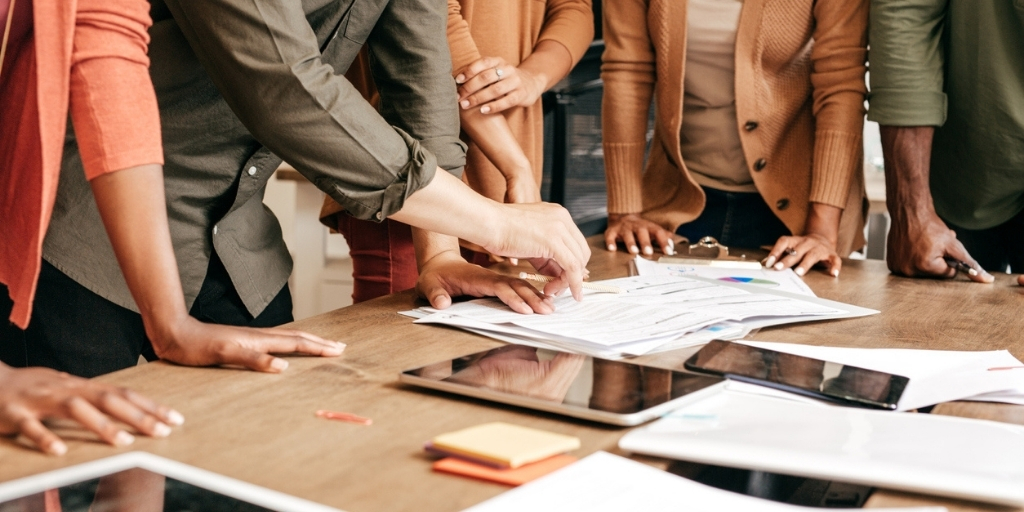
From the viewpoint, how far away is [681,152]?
6.09 ft

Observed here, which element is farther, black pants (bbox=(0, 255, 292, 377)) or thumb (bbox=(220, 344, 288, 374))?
black pants (bbox=(0, 255, 292, 377))

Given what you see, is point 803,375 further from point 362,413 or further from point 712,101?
point 712,101

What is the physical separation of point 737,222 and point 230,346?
1254 mm

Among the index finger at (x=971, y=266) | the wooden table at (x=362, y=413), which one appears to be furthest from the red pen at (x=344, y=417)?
the index finger at (x=971, y=266)

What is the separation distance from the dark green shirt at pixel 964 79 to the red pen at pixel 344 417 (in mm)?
1249

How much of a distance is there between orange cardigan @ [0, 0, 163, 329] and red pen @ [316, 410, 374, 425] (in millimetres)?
321

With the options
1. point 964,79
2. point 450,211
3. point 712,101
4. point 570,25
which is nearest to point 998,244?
point 964,79

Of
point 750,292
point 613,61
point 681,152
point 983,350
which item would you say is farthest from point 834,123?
point 983,350

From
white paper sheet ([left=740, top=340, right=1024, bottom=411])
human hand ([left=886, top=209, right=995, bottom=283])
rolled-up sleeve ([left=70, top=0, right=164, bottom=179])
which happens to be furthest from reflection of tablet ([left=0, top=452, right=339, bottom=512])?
human hand ([left=886, top=209, right=995, bottom=283])

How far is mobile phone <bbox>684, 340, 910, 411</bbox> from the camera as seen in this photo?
29.4 inches

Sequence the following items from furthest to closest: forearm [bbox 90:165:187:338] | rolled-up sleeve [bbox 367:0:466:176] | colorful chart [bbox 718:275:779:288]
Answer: colorful chart [bbox 718:275:779:288] → rolled-up sleeve [bbox 367:0:466:176] → forearm [bbox 90:165:187:338]

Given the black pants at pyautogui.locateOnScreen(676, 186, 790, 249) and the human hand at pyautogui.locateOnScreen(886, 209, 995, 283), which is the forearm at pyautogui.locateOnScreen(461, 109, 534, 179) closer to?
the black pants at pyautogui.locateOnScreen(676, 186, 790, 249)

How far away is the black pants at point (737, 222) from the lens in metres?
1.81

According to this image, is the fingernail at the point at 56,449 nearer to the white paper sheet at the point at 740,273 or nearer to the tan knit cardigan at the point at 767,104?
the white paper sheet at the point at 740,273
